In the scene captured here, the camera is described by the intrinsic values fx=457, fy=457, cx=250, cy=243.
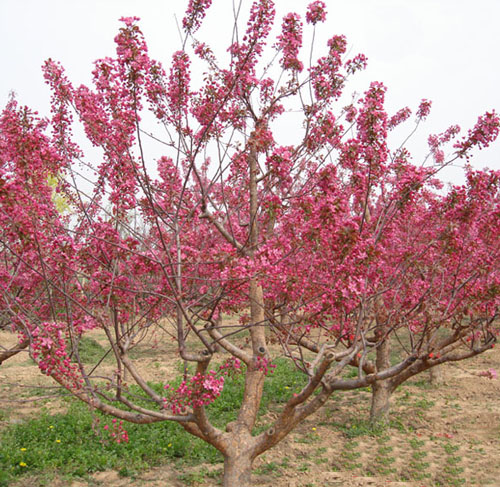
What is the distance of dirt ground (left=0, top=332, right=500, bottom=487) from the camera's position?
20.6 ft

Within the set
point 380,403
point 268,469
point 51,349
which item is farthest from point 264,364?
point 380,403

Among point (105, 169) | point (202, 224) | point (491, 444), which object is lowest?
point (491, 444)

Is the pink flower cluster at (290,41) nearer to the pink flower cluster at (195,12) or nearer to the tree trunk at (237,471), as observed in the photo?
the pink flower cluster at (195,12)

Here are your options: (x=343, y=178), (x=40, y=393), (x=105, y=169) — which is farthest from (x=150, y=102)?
(x=40, y=393)

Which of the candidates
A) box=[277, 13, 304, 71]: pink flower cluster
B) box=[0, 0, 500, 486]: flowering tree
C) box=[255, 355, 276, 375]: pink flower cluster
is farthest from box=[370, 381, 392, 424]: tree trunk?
box=[277, 13, 304, 71]: pink flower cluster

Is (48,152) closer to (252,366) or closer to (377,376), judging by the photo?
(252,366)

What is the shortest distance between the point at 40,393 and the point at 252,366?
5.80 m

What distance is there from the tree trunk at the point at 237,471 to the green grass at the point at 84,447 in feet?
2.89

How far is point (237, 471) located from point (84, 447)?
298 centimetres

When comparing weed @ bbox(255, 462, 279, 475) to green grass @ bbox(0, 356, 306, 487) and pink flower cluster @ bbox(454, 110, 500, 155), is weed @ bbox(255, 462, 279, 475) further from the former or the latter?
pink flower cluster @ bbox(454, 110, 500, 155)

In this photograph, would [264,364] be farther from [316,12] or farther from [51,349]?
[316,12]

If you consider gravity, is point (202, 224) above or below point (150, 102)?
below

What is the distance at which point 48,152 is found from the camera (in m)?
4.42

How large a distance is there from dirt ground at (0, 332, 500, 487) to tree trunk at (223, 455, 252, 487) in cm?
122
